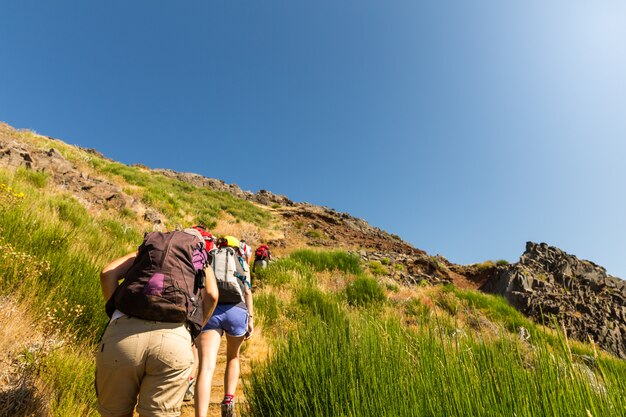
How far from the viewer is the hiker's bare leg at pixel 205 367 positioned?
2.95 meters

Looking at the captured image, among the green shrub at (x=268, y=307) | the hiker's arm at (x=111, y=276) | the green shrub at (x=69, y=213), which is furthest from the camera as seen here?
the green shrub at (x=69, y=213)

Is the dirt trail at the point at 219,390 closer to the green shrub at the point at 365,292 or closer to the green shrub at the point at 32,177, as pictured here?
the green shrub at the point at 365,292

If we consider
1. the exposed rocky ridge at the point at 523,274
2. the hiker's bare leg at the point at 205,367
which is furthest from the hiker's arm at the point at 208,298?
the exposed rocky ridge at the point at 523,274

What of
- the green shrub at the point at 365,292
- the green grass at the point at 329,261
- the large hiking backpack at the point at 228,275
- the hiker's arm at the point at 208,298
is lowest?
the hiker's arm at the point at 208,298

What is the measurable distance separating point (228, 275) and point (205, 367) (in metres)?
0.93

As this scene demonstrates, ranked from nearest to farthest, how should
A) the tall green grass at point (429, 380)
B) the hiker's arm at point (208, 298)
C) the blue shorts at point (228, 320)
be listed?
the tall green grass at point (429, 380)
the hiker's arm at point (208, 298)
the blue shorts at point (228, 320)

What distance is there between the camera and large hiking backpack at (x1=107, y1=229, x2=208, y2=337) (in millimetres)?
1986

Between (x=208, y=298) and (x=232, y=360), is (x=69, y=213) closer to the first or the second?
(x=232, y=360)

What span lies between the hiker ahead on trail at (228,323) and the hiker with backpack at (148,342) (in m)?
1.12

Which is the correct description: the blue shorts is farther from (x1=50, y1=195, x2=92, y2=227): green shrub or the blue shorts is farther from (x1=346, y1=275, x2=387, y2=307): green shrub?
(x1=346, y1=275, x2=387, y2=307): green shrub

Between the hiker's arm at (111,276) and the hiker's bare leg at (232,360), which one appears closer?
the hiker's arm at (111,276)

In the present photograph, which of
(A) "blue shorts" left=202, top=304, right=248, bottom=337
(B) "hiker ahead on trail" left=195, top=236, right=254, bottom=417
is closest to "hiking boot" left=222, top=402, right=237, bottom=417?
(B) "hiker ahead on trail" left=195, top=236, right=254, bottom=417

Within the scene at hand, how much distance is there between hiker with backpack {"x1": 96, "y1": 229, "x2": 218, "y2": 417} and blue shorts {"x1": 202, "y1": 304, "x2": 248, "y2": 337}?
3.92 feet

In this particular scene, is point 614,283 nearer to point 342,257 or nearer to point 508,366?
point 342,257
